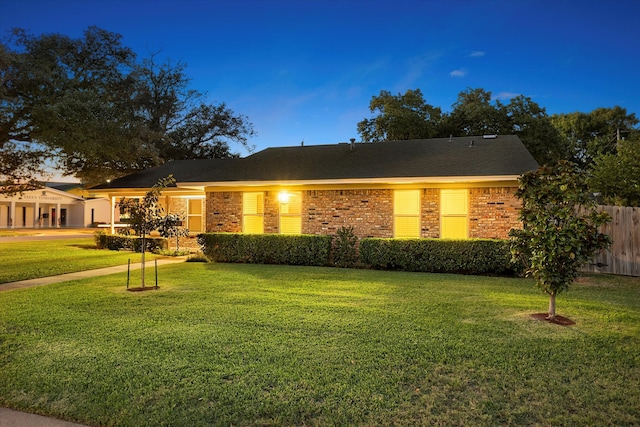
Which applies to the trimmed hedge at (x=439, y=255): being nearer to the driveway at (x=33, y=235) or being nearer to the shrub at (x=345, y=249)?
the shrub at (x=345, y=249)

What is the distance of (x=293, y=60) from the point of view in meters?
17.3

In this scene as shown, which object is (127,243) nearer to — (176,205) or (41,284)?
(176,205)

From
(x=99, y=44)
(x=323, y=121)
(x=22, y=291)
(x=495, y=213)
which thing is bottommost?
(x=22, y=291)

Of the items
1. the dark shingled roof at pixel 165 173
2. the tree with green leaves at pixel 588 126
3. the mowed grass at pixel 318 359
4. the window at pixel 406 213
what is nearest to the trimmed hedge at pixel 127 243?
the dark shingled roof at pixel 165 173

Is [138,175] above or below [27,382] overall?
above

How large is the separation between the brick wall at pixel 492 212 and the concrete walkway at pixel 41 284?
10.2m

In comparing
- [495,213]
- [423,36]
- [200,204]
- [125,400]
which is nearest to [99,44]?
[200,204]

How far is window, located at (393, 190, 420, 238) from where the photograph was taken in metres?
13.7

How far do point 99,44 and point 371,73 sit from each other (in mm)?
13230

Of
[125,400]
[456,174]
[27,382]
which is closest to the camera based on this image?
[125,400]

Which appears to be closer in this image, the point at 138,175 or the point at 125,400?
the point at 125,400

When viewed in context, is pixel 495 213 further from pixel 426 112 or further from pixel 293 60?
pixel 426 112

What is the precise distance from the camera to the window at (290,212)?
49.1 feet

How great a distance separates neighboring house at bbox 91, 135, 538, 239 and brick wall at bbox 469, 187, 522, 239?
0.03m
